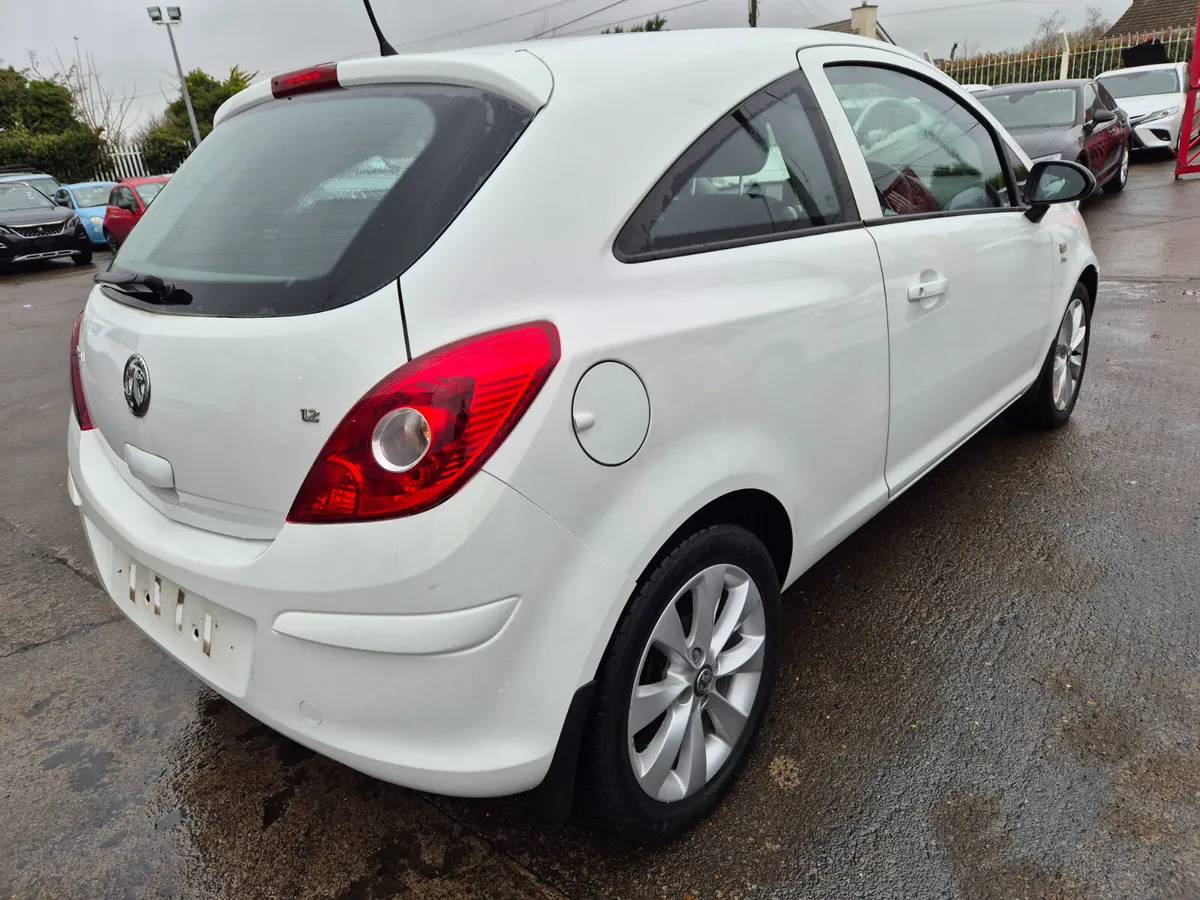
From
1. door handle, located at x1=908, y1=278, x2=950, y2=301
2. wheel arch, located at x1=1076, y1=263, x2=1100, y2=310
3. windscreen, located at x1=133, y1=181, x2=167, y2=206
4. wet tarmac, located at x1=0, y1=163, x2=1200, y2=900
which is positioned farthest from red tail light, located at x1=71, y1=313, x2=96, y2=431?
windscreen, located at x1=133, y1=181, x2=167, y2=206

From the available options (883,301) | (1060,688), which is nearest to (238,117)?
(883,301)

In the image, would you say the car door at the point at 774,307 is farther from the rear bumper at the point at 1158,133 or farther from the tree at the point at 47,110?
the tree at the point at 47,110

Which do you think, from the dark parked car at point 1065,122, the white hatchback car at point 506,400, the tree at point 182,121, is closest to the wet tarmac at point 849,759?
the white hatchback car at point 506,400

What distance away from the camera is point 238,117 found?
2.22 meters

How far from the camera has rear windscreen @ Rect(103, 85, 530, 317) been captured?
1.55 m

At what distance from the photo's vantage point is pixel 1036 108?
10242 mm

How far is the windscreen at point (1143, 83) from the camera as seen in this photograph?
14.3 metres

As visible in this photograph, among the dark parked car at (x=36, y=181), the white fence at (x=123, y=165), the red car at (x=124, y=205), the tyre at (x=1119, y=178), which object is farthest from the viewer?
the white fence at (x=123, y=165)

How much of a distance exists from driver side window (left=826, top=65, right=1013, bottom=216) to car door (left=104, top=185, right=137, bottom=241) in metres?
14.6

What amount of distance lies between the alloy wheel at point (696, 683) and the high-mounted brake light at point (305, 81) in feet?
4.58

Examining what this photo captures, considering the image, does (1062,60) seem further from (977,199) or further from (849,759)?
(849,759)

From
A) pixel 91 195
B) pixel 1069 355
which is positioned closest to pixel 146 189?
pixel 91 195

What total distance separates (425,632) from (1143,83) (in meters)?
17.4

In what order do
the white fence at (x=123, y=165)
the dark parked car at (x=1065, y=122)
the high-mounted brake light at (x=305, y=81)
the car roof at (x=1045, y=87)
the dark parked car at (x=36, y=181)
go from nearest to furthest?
1. the high-mounted brake light at (x=305, y=81)
2. the dark parked car at (x=1065, y=122)
3. the car roof at (x=1045, y=87)
4. the dark parked car at (x=36, y=181)
5. the white fence at (x=123, y=165)
